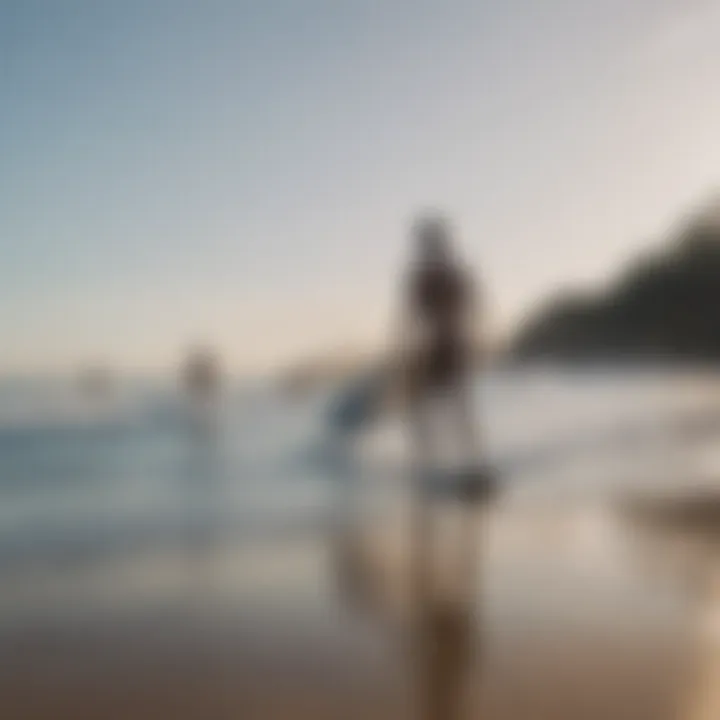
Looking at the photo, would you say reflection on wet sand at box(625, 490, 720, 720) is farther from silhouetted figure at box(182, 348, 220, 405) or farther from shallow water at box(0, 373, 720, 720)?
silhouetted figure at box(182, 348, 220, 405)

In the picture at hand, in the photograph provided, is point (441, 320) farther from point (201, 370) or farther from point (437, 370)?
point (201, 370)

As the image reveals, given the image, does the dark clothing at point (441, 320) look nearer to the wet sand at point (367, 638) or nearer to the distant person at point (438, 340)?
the distant person at point (438, 340)

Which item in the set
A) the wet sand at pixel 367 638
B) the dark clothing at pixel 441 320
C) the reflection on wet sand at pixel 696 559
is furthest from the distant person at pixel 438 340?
the reflection on wet sand at pixel 696 559

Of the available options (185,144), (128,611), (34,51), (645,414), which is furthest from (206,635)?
(34,51)

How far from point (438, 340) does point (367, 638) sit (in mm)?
612

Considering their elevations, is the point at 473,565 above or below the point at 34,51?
below

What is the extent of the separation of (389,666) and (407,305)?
2.30ft

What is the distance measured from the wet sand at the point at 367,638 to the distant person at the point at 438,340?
23cm

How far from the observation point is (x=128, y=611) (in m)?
1.30

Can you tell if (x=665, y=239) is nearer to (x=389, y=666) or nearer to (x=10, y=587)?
(x=389, y=666)

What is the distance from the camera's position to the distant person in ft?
5.14

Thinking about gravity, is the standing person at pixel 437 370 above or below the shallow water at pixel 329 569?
above

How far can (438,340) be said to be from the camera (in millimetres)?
1594

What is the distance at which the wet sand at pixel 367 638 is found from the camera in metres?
1.06
